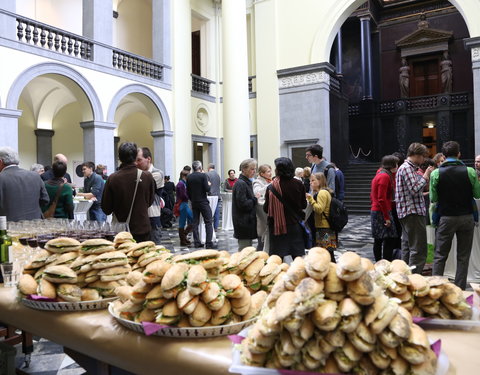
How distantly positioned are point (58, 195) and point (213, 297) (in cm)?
421

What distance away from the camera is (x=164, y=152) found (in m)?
14.2

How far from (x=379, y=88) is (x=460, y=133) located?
5029 millimetres

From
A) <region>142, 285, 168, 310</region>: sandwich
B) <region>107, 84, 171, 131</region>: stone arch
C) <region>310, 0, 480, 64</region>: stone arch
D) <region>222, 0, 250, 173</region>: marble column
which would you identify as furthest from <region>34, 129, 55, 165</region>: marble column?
<region>142, 285, 168, 310</region>: sandwich

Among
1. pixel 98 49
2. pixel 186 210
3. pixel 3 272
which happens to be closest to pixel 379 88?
pixel 98 49

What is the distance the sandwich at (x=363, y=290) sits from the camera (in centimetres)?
110

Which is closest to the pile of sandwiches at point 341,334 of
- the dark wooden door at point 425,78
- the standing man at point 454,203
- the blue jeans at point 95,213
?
the standing man at point 454,203

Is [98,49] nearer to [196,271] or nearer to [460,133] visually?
[196,271]

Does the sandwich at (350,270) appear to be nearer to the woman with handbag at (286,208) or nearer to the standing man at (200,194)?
the woman with handbag at (286,208)

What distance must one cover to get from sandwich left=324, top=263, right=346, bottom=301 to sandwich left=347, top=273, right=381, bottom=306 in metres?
0.02

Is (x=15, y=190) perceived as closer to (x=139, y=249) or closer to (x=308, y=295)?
(x=139, y=249)

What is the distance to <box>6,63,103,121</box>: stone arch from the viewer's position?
9.80m

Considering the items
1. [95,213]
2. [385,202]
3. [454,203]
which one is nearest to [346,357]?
[454,203]

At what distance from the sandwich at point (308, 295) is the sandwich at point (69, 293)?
1028mm

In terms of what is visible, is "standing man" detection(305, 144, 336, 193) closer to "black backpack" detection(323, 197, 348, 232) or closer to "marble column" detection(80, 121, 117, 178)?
"black backpack" detection(323, 197, 348, 232)
